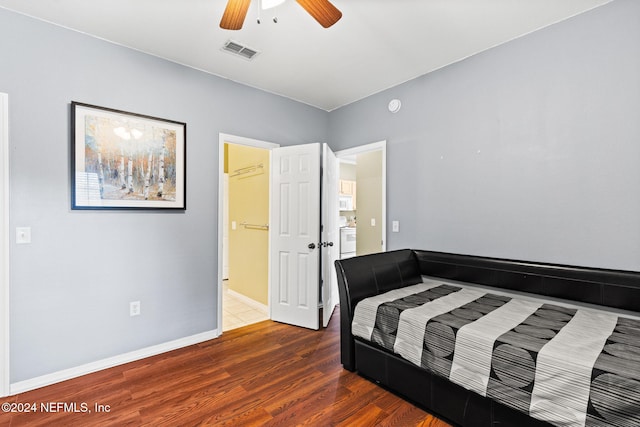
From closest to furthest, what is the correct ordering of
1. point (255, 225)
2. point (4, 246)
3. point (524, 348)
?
1. point (524, 348)
2. point (4, 246)
3. point (255, 225)

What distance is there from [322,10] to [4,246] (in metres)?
2.64

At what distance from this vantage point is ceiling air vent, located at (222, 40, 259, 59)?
2.55 metres

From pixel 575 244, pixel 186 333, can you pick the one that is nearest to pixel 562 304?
pixel 575 244

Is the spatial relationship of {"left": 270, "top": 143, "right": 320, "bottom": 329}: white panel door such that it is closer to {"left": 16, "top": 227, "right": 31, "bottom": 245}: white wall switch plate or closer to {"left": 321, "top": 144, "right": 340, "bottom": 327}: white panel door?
{"left": 321, "top": 144, "right": 340, "bottom": 327}: white panel door

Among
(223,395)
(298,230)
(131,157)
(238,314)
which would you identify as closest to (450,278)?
(298,230)

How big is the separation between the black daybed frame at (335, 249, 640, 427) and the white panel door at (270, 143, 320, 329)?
89 cm

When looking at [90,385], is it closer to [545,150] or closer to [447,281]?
[447,281]

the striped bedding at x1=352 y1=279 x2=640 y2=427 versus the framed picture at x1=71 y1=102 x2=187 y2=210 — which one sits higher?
the framed picture at x1=71 y1=102 x2=187 y2=210

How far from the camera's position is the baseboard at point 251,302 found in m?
3.87

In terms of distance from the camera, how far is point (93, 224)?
7.97 feet

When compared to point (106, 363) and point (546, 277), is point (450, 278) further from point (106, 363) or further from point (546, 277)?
point (106, 363)

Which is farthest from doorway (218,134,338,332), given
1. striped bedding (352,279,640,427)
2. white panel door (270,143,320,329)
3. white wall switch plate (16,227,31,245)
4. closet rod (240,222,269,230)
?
white wall switch plate (16,227,31,245)

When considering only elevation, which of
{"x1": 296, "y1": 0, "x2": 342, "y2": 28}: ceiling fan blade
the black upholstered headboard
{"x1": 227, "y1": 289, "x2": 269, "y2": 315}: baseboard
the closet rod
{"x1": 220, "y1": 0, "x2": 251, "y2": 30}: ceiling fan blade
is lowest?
{"x1": 227, "y1": 289, "x2": 269, "y2": 315}: baseboard

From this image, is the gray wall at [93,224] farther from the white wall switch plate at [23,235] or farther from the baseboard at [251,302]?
the baseboard at [251,302]
